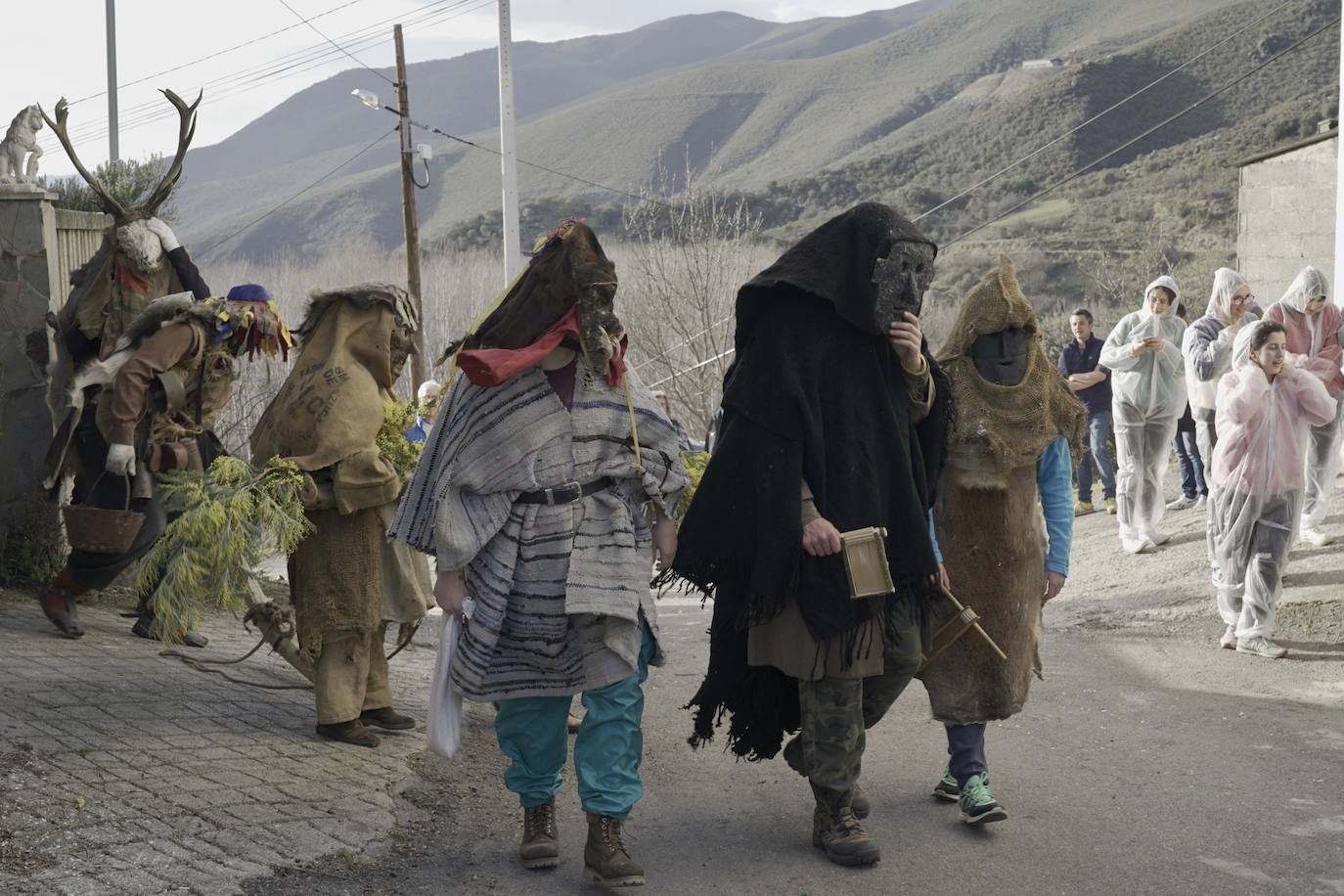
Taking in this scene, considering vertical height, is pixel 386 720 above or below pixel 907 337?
below

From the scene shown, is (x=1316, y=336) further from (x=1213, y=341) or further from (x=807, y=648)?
(x=807, y=648)

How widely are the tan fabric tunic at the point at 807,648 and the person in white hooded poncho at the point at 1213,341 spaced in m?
6.82

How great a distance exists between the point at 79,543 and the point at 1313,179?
20.9m

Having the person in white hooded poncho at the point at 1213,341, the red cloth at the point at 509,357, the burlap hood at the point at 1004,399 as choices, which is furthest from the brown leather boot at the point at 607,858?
the person in white hooded poncho at the point at 1213,341

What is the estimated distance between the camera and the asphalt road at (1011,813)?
180 inches

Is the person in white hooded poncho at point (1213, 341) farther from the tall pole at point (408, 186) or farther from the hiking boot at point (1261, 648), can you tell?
the tall pole at point (408, 186)

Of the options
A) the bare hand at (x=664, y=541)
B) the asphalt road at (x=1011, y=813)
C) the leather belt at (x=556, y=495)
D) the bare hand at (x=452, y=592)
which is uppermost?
the leather belt at (x=556, y=495)

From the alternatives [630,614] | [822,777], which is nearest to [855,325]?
[630,614]

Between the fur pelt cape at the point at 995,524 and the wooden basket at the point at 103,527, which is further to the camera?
the wooden basket at the point at 103,527

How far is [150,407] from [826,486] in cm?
385

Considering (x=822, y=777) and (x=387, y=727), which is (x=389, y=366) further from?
(x=822, y=777)

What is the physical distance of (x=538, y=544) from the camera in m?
4.57

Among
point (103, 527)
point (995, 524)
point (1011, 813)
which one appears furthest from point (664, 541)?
point (103, 527)

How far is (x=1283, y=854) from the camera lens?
4.82 metres
